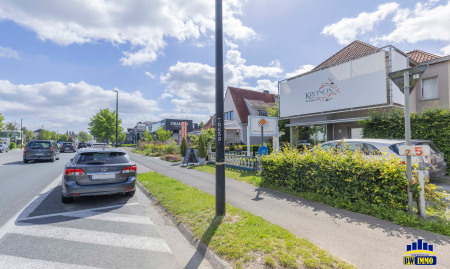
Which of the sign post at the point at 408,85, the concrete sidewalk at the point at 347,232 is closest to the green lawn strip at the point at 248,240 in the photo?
the concrete sidewalk at the point at 347,232

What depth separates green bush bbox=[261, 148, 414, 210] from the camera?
163 inches

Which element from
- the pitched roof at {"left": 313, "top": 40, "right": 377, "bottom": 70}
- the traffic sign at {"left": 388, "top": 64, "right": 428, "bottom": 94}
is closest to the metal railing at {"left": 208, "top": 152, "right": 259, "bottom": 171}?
the traffic sign at {"left": 388, "top": 64, "right": 428, "bottom": 94}

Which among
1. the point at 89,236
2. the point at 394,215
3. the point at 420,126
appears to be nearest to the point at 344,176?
the point at 394,215

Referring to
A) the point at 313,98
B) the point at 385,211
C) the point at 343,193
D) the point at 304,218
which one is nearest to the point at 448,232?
the point at 385,211

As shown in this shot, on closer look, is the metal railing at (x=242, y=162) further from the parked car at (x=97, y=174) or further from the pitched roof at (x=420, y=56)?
the pitched roof at (x=420, y=56)

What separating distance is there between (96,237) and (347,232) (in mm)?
4336

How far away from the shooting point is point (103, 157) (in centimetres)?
599

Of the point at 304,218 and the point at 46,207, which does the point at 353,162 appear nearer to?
the point at 304,218

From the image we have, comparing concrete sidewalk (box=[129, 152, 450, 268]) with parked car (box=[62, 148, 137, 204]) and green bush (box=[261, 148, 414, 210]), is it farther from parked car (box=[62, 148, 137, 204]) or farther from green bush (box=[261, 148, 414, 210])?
parked car (box=[62, 148, 137, 204])

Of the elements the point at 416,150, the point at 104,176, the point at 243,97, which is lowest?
the point at 104,176
